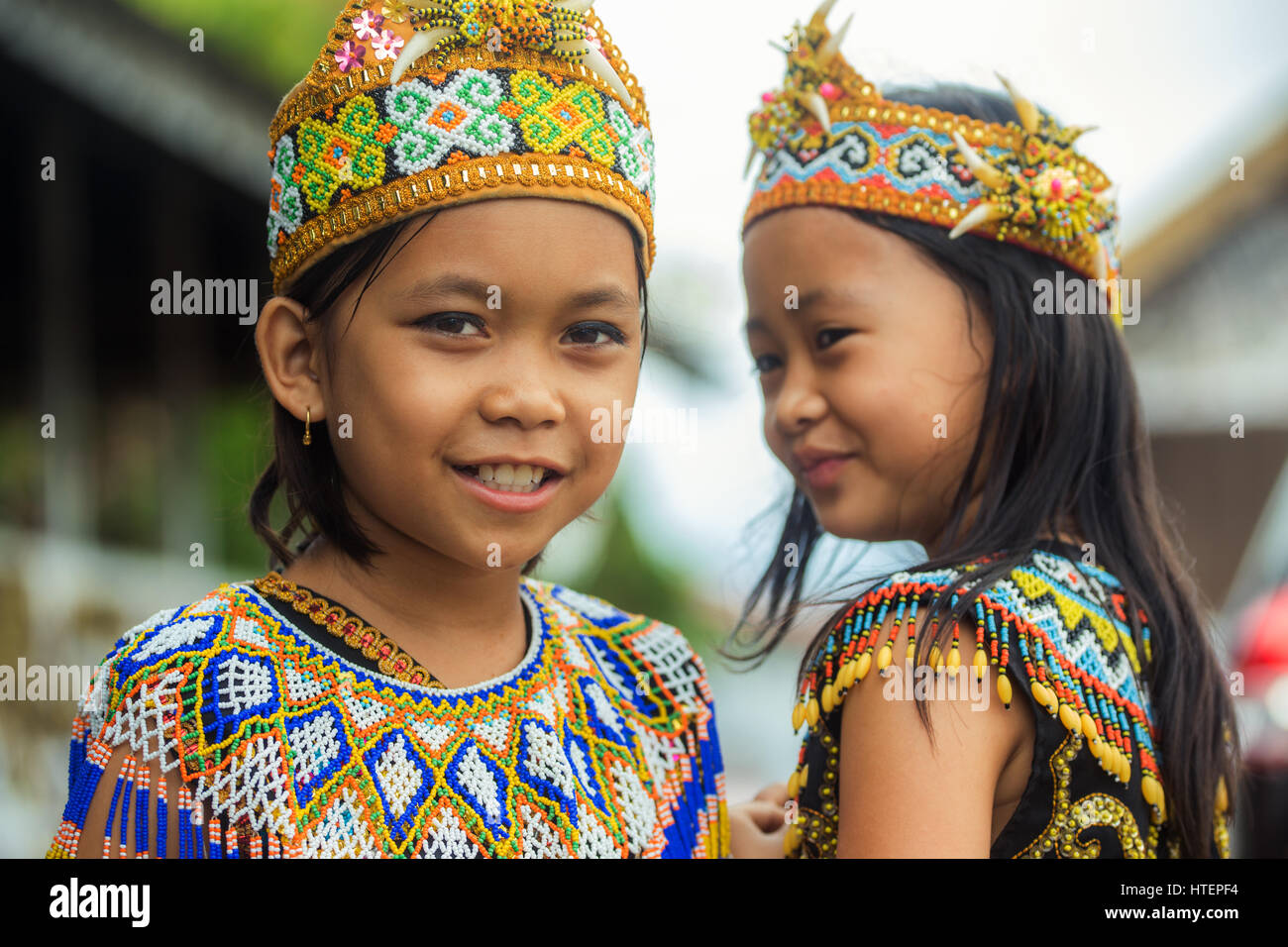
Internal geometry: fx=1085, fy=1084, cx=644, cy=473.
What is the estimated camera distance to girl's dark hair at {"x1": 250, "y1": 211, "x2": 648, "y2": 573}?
1428 mm

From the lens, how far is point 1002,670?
148cm

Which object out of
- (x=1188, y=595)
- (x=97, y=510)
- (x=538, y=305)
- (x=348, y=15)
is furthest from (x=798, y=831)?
(x=97, y=510)

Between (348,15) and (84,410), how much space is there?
4758 millimetres

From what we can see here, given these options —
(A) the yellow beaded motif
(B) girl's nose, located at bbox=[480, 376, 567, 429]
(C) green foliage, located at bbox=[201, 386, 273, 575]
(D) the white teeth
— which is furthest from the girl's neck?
(C) green foliage, located at bbox=[201, 386, 273, 575]

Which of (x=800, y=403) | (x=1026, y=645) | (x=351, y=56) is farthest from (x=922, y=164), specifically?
(x=351, y=56)

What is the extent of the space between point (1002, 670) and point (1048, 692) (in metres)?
0.07

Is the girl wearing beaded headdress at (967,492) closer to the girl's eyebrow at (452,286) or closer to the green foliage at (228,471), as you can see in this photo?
the girl's eyebrow at (452,286)

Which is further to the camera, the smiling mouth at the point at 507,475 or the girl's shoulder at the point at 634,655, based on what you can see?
the girl's shoulder at the point at 634,655

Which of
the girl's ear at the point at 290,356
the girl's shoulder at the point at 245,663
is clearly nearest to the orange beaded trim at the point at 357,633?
the girl's shoulder at the point at 245,663

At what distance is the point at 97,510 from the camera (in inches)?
253

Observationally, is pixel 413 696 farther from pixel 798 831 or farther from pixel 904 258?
pixel 904 258

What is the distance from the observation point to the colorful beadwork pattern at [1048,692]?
1.50 metres

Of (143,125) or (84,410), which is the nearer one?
(143,125)

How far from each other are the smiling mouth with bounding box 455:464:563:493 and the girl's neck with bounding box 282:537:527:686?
0.17 meters
